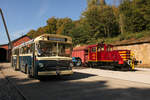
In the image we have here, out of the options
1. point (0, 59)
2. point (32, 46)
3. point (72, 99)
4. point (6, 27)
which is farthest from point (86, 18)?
point (72, 99)

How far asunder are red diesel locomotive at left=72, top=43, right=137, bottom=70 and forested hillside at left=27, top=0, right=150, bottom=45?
9.34 metres

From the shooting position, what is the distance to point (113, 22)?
3866 cm

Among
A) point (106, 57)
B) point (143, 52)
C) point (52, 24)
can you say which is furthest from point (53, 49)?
point (52, 24)

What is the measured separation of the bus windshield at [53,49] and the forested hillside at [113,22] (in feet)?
59.0

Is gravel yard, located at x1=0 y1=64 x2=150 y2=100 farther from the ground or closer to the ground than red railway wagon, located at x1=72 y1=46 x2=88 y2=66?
closer to the ground

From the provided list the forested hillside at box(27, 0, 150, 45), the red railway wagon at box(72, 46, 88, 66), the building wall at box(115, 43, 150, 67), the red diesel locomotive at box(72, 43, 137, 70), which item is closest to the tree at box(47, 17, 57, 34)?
the forested hillside at box(27, 0, 150, 45)

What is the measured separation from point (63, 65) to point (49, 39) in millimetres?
1959

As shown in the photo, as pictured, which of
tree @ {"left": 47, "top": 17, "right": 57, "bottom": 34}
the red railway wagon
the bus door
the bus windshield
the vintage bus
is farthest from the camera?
tree @ {"left": 47, "top": 17, "right": 57, "bottom": 34}

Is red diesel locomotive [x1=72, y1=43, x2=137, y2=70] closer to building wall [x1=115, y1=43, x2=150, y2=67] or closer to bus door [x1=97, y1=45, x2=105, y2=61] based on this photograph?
bus door [x1=97, y1=45, x2=105, y2=61]

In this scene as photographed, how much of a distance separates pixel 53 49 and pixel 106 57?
9211mm

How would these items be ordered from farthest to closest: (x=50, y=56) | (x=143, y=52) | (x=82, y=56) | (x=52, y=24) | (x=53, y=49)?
(x=52, y=24), (x=82, y=56), (x=143, y=52), (x=53, y=49), (x=50, y=56)

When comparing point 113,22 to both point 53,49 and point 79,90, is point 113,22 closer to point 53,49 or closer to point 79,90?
point 53,49

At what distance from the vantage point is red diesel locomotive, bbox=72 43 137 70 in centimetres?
1593

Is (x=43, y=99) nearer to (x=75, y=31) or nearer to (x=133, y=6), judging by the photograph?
(x=133, y=6)
